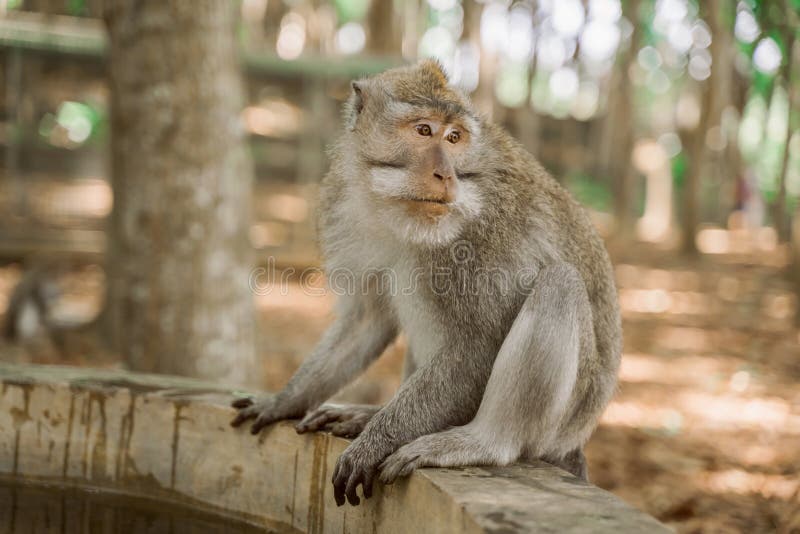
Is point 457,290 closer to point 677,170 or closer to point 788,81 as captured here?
point 788,81

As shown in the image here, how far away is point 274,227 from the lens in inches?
526

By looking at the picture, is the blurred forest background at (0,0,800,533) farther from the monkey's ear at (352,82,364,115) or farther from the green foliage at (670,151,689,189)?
the green foliage at (670,151,689,189)

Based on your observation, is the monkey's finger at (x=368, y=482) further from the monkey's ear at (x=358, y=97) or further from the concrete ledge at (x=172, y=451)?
the monkey's ear at (x=358, y=97)

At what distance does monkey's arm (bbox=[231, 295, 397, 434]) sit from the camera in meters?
3.62

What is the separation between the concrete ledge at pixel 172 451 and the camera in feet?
10.7

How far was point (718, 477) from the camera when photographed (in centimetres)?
503

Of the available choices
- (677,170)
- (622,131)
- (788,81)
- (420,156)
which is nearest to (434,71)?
A: (420,156)

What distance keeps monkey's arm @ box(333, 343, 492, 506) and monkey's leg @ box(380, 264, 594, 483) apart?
0.24 ft

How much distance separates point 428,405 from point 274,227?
34.4 feet

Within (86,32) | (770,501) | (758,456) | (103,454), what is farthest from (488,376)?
(86,32)

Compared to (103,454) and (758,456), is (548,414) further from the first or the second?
(758,456)

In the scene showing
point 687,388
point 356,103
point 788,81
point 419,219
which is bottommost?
point 687,388

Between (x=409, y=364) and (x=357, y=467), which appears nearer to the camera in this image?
(x=357, y=467)

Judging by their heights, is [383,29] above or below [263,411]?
above
